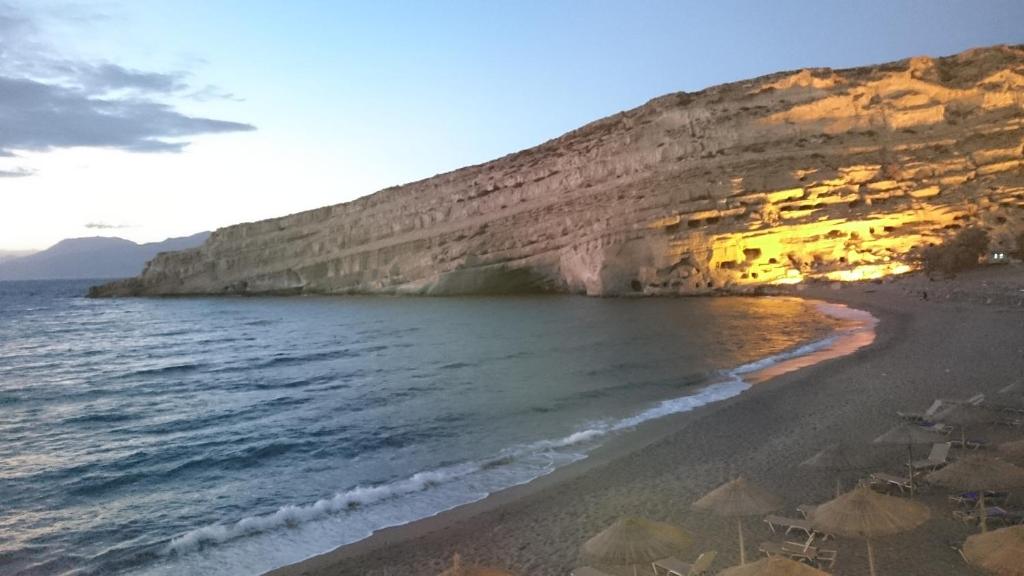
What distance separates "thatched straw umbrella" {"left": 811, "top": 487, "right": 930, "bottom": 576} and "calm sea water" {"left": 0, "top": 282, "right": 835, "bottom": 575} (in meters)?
6.18

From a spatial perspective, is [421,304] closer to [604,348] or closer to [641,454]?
[604,348]

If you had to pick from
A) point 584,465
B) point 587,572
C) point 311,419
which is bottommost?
point 584,465

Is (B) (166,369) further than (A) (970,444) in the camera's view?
Yes

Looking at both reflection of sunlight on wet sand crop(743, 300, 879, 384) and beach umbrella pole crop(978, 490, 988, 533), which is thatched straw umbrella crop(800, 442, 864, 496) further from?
reflection of sunlight on wet sand crop(743, 300, 879, 384)

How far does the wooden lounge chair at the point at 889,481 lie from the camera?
9788mm

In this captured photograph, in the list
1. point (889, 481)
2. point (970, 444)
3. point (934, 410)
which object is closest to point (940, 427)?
point (934, 410)

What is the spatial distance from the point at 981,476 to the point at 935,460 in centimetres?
281

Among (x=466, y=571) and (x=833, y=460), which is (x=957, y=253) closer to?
(x=833, y=460)

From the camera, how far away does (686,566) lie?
794cm

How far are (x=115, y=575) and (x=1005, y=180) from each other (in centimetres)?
5226

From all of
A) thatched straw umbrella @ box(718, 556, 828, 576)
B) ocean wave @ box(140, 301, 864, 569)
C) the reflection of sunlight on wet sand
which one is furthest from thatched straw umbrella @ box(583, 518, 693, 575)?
the reflection of sunlight on wet sand

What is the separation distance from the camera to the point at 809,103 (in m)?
48.1

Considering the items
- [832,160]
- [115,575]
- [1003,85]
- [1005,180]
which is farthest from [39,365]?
[1003,85]

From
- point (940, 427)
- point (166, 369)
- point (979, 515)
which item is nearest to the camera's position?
point (979, 515)
